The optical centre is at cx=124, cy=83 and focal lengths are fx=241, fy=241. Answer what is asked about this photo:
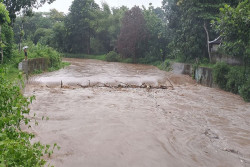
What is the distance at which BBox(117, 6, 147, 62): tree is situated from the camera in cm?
3566

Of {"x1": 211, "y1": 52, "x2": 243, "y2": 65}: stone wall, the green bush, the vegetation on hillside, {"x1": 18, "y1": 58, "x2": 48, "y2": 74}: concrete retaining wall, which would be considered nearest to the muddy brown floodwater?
the vegetation on hillside

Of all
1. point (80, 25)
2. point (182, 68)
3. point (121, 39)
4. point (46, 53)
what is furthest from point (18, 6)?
point (80, 25)

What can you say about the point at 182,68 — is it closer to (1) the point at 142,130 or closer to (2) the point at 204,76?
(2) the point at 204,76

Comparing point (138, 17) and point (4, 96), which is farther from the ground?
point (138, 17)

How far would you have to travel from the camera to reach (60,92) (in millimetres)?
10945

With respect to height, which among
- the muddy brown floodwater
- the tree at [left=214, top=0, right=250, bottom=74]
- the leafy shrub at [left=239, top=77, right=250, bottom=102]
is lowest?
the muddy brown floodwater

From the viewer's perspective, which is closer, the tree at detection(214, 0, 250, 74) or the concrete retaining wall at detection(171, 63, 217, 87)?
the tree at detection(214, 0, 250, 74)

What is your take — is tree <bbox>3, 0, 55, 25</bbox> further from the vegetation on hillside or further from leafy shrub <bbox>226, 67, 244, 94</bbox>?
leafy shrub <bbox>226, 67, 244, 94</bbox>

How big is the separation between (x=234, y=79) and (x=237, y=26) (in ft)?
9.62

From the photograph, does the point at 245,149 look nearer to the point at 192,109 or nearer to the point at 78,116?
the point at 192,109

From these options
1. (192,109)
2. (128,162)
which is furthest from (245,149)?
(192,109)

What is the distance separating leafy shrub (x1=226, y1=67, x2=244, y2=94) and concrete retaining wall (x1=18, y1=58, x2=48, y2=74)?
1126cm

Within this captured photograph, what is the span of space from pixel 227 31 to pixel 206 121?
599cm

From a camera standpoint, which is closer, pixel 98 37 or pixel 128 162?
pixel 128 162
